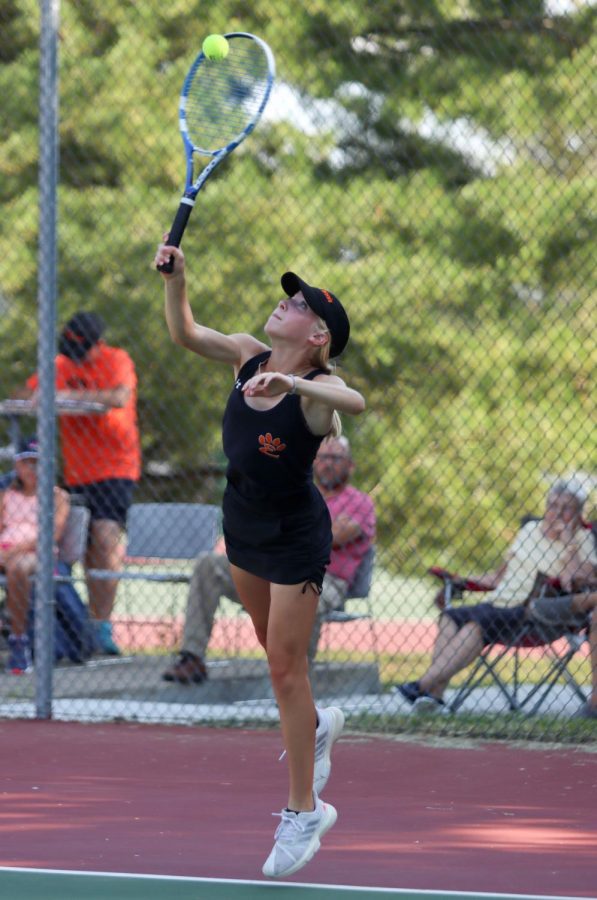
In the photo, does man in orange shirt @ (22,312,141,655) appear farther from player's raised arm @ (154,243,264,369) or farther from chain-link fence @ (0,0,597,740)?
player's raised arm @ (154,243,264,369)

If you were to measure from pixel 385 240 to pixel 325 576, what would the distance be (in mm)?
3778

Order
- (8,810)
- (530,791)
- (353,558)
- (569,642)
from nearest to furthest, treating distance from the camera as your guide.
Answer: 1. (8,810)
2. (530,791)
3. (569,642)
4. (353,558)

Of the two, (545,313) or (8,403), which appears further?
(545,313)

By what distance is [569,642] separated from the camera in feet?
23.8

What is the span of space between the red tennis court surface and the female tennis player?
0.30 metres

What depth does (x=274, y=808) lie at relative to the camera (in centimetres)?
539

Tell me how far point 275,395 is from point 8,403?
14.6ft

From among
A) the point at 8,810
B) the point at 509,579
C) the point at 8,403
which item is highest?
the point at 509,579

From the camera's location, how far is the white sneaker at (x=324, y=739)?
4.90 m

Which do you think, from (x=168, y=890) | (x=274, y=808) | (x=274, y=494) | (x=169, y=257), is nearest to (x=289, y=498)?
(x=274, y=494)

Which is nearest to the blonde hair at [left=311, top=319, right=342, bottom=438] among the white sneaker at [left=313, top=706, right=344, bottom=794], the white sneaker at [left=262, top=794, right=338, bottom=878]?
the white sneaker at [left=313, top=706, right=344, bottom=794]

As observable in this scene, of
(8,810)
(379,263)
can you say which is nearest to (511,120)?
(379,263)

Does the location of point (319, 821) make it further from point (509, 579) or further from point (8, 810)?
point (509, 579)

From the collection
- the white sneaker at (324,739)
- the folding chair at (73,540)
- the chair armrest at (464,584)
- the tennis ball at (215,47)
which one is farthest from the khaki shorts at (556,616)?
the tennis ball at (215,47)
